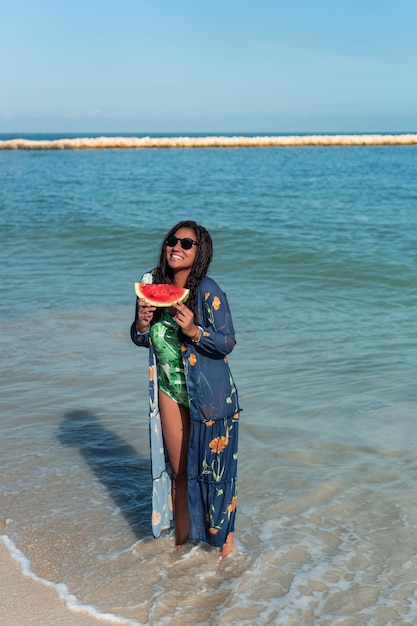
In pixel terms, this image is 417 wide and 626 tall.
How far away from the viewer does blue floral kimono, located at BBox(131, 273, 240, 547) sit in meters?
3.50

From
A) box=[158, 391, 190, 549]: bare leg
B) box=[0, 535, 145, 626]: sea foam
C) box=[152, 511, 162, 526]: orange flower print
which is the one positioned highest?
box=[158, 391, 190, 549]: bare leg

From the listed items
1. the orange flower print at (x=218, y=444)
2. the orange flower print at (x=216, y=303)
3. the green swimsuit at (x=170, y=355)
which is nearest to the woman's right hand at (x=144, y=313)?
the green swimsuit at (x=170, y=355)

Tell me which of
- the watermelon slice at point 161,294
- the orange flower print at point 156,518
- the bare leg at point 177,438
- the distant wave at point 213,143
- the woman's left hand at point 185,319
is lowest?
the distant wave at point 213,143

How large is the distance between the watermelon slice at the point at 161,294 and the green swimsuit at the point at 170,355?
0.17 metres

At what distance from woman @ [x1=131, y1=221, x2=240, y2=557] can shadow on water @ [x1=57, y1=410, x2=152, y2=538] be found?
24.8 inches

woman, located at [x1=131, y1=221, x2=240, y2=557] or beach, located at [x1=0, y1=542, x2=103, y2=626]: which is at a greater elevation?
woman, located at [x1=131, y1=221, x2=240, y2=557]

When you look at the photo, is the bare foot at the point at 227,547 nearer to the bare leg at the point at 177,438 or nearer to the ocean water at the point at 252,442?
the ocean water at the point at 252,442

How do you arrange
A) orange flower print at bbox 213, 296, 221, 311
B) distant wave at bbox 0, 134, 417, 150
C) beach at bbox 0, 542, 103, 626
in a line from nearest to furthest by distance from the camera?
beach at bbox 0, 542, 103, 626
orange flower print at bbox 213, 296, 221, 311
distant wave at bbox 0, 134, 417, 150

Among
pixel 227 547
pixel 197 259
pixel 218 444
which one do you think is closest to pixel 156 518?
pixel 227 547

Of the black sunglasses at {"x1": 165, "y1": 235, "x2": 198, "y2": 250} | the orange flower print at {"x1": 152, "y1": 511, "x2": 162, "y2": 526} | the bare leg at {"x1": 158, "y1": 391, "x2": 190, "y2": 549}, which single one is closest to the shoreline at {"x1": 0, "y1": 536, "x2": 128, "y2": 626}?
the orange flower print at {"x1": 152, "y1": 511, "x2": 162, "y2": 526}

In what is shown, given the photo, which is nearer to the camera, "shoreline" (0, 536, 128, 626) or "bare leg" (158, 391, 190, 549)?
"shoreline" (0, 536, 128, 626)

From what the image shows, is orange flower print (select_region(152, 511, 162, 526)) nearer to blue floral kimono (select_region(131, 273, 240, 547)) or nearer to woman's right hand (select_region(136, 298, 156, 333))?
blue floral kimono (select_region(131, 273, 240, 547))

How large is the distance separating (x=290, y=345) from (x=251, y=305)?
212cm

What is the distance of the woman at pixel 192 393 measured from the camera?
11.5ft
